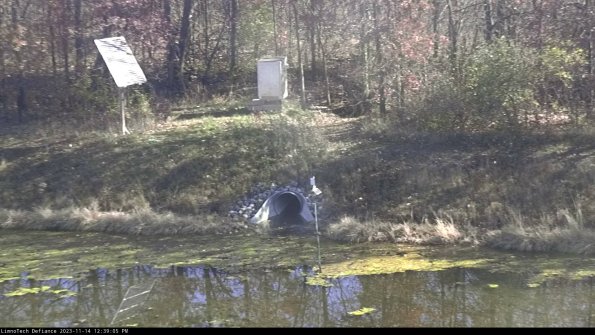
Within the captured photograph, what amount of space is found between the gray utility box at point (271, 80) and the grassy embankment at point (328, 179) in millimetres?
1173

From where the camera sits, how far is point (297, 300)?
38.6ft

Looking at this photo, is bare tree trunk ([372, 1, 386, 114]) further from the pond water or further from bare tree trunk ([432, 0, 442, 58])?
the pond water

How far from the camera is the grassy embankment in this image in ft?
53.9

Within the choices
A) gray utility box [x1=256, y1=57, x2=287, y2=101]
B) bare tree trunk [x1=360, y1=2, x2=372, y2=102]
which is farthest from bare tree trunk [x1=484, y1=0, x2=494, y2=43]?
gray utility box [x1=256, y1=57, x2=287, y2=101]

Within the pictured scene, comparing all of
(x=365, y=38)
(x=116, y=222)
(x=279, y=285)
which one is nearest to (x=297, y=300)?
(x=279, y=285)

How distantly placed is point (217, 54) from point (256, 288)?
17294mm

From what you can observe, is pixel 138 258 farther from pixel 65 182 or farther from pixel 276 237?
pixel 65 182

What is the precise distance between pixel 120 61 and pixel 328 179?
7.51m

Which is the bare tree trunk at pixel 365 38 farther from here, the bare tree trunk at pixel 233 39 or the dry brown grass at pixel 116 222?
the dry brown grass at pixel 116 222

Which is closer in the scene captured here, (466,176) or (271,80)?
(466,176)

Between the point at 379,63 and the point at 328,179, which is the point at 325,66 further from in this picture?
the point at 328,179

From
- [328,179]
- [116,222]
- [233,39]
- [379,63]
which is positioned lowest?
[116,222]

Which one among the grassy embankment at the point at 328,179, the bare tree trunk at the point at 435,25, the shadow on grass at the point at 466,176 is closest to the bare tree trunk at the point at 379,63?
the grassy embankment at the point at 328,179

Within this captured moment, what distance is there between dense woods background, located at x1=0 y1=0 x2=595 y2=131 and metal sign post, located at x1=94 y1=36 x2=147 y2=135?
1.41 meters
